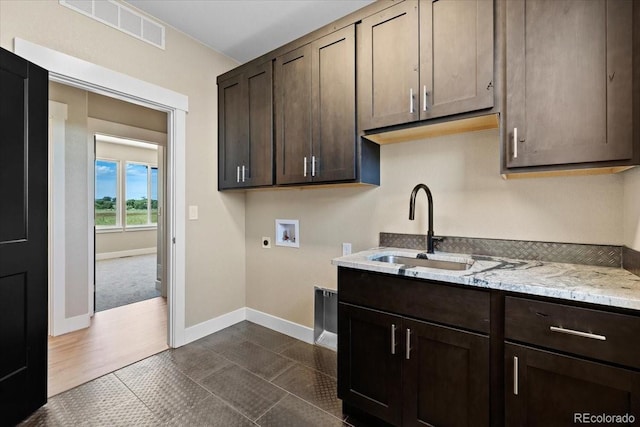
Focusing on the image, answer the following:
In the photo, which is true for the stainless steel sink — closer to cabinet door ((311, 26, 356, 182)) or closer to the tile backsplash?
the tile backsplash

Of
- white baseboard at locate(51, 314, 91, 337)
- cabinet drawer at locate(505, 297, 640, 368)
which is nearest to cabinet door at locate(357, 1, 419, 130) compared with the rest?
cabinet drawer at locate(505, 297, 640, 368)

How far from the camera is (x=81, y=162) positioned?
322 centimetres

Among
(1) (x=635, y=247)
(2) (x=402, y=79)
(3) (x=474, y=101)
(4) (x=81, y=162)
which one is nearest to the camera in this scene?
(1) (x=635, y=247)

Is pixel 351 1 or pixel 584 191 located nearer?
pixel 584 191

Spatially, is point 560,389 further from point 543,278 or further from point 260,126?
point 260,126

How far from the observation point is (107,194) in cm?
741

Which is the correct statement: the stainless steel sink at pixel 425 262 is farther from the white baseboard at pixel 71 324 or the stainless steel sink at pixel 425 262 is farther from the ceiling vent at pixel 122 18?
the white baseboard at pixel 71 324

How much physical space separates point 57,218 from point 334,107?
3016 mm

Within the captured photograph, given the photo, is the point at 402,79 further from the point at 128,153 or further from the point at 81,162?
the point at 128,153

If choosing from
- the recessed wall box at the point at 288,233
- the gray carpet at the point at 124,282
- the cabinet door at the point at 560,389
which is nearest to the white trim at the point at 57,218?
the gray carpet at the point at 124,282

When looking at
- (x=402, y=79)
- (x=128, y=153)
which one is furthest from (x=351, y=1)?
(x=128, y=153)

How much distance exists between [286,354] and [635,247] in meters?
2.38

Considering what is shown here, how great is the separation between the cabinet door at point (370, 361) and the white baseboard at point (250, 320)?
3.59 ft

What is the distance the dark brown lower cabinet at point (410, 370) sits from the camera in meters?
1.34
